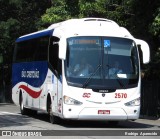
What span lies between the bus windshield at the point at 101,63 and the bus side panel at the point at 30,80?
3003mm

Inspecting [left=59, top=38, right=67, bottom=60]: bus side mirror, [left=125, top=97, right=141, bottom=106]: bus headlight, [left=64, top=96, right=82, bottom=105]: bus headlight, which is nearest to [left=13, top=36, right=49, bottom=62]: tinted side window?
[left=59, top=38, right=67, bottom=60]: bus side mirror

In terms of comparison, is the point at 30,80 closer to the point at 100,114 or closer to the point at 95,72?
the point at 95,72

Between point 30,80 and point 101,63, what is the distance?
6431mm

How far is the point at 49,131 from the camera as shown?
15.8 meters

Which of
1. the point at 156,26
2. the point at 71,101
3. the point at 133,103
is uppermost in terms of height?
the point at 156,26

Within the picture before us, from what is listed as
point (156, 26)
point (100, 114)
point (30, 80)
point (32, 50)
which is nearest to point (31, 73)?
point (30, 80)

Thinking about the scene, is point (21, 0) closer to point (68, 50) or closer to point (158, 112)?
point (158, 112)

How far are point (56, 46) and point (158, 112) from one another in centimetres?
738

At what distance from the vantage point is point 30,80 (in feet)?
76.1

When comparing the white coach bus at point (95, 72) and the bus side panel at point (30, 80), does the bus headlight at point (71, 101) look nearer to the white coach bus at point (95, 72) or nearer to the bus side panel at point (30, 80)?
the white coach bus at point (95, 72)

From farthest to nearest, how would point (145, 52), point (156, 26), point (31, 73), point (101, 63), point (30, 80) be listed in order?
point (30, 80)
point (31, 73)
point (156, 26)
point (145, 52)
point (101, 63)

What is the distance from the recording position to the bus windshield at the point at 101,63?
17297 millimetres

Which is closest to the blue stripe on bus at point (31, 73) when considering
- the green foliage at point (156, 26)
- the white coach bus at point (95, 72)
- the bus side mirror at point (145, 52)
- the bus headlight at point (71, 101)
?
the white coach bus at point (95, 72)

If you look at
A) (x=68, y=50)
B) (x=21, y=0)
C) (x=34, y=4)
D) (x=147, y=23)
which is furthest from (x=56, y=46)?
(x=34, y=4)
